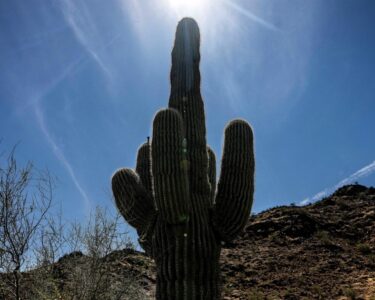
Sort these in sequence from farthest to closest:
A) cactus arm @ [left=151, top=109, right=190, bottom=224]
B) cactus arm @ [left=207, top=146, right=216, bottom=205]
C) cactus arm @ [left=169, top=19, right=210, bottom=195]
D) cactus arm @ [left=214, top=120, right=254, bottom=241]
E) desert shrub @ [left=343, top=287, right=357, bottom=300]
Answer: desert shrub @ [left=343, top=287, right=357, bottom=300]
cactus arm @ [left=207, top=146, right=216, bottom=205]
cactus arm @ [left=169, top=19, right=210, bottom=195]
cactus arm @ [left=214, top=120, right=254, bottom=241]
cactus arm @ [left=151, top=109, right=190, bottom=224]

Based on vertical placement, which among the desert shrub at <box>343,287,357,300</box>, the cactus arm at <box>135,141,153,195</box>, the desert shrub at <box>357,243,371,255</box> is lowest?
the desert shrub at <box>343,287,357,300</box>

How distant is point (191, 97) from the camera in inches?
321

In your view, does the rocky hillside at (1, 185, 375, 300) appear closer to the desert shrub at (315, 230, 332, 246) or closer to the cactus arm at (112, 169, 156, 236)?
the desert shrub at (315, 230, 332, 246)

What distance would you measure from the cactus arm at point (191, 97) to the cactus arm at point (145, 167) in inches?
45.1

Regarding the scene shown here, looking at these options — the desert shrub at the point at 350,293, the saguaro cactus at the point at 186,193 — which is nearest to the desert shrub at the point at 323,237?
the desert shrub at the point at 350,293

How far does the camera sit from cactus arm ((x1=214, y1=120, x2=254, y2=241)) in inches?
291

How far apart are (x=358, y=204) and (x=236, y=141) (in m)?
14.6

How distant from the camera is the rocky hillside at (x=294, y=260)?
12.4 metres

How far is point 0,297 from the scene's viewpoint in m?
9.19

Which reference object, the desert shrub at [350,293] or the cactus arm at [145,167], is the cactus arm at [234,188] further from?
the desert shrub at [350,293]

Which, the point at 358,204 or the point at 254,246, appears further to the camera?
the point at 358,204

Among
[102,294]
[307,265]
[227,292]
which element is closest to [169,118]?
[102,294]

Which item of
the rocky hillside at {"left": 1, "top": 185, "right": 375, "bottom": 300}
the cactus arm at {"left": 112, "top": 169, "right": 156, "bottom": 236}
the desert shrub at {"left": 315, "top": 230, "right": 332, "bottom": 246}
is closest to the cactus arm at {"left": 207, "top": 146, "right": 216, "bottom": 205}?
the cactus arm at {"left": 112, "top": 169, "right": 156, "bottom": 236}

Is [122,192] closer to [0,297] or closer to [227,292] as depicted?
[0,297]
